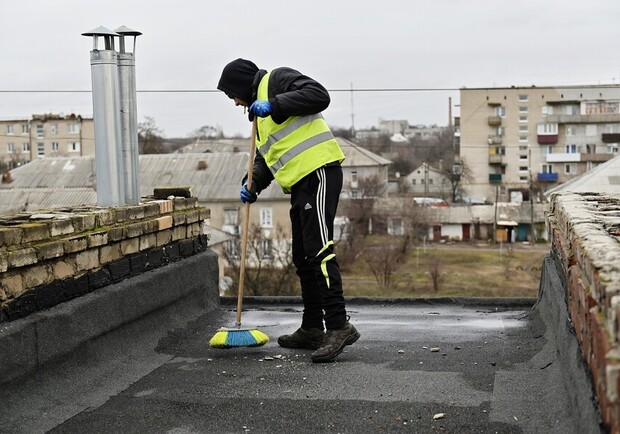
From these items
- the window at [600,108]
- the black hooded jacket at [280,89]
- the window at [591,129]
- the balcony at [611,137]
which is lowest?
the black hooded jacket at [280,89]

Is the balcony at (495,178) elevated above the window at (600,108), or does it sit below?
below

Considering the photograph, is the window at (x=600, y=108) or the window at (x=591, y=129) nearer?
the window at (x=600, y=108)

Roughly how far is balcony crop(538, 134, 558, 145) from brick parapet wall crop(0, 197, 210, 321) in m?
61.0

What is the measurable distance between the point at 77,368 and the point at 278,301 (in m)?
3.03

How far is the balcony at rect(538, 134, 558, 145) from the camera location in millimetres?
63641

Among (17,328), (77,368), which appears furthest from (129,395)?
(17,328)

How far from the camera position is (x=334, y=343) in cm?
455

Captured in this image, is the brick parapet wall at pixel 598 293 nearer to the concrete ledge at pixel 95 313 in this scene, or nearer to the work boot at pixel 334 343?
the work boot at pixel 334 343

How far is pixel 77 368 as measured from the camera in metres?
4.07

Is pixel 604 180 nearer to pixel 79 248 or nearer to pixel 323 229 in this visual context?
pixel 323 229

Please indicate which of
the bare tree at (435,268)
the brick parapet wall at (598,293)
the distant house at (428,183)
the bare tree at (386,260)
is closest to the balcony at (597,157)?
the distant house at (428,183)

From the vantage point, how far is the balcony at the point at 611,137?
203 feet

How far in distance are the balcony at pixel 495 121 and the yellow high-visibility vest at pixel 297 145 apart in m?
60.5

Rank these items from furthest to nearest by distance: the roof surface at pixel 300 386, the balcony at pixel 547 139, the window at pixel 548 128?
the balcony at pixel 547 139 < the window at pixel 548 128 < the roof surface at pixel 300 386
